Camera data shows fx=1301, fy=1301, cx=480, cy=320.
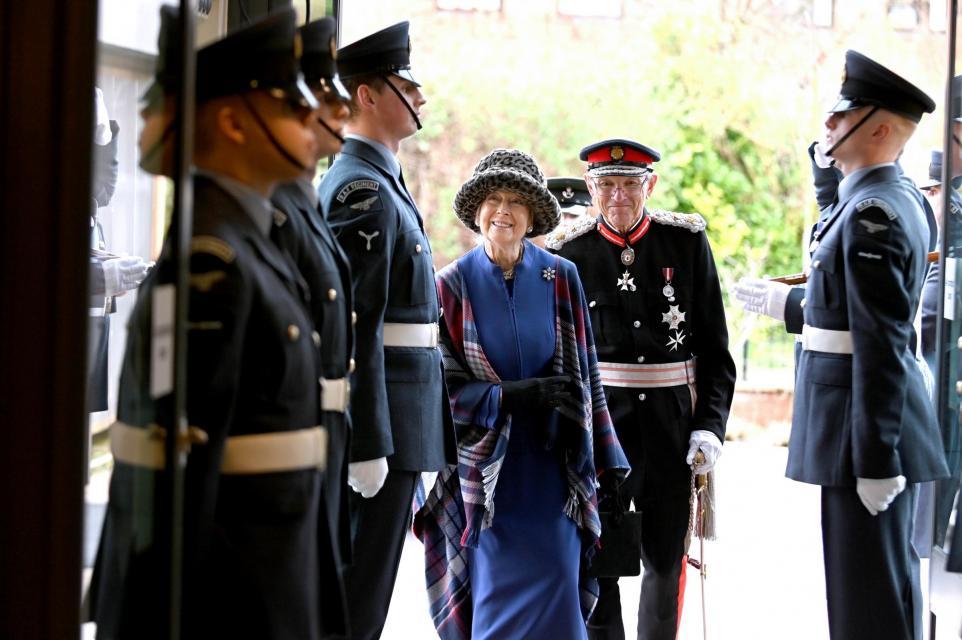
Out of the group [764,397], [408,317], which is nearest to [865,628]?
[408,317]

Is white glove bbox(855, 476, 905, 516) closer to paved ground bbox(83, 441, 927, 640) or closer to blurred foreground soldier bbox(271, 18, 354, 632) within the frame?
paved ground bbox(83, 441, 927, 640)

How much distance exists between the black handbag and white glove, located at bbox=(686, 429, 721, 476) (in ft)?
0.96

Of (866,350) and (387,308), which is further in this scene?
(866,350)

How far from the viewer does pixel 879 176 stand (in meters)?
3.53

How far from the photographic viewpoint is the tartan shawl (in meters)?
3.56

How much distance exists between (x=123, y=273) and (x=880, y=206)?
6.79 ft

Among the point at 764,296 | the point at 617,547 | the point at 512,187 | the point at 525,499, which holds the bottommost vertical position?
the point at 617,547

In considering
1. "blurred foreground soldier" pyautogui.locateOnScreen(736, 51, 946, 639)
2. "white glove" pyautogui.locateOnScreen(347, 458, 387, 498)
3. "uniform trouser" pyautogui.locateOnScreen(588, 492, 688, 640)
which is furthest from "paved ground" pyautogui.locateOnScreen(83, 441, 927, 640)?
"white glove" pyautogui.locateOnScreen(347, 458, 387, 498)

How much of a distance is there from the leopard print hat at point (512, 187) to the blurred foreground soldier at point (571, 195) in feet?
7.16

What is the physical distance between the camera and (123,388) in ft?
6.03

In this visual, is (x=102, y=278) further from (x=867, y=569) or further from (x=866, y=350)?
(x=867, y=569)

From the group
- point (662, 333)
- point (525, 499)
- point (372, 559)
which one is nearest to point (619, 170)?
point (662, 333)

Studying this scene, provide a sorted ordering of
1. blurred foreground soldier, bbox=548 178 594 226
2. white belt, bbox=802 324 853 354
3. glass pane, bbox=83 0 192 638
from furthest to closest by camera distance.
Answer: blurred foreground soldier, bbox=548 178 594 226 < white belt, bbox=802 324 853 354 < glass pane, bbox=83 0 192 638

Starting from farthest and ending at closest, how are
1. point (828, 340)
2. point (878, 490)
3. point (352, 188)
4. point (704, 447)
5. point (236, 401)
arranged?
point (704, 447) < point (828, 340) < point (878, 490) < point (352, 188) < point (236, 401)
